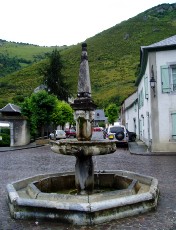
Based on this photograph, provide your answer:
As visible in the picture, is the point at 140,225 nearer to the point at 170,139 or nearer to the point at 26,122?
Answer: the point at 170,139

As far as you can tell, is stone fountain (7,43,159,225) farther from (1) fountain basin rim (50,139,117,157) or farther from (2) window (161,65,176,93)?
(2) window (161,65,176,93)

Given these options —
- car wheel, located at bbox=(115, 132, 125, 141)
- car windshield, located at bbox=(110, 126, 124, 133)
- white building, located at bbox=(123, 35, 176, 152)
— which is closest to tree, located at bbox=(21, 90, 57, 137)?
car windshield, located at bbox=(110, 126, 124, 133)

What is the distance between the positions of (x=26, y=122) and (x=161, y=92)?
17.0 m

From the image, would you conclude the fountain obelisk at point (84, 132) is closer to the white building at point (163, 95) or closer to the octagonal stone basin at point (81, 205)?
the octagonal stone basin at point (81, 205)

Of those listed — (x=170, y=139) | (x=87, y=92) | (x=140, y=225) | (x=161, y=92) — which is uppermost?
(x=161, y=92)

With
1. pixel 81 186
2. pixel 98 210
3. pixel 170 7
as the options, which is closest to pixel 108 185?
pixel 81 186

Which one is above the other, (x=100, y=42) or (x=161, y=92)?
(x=100, y=42)

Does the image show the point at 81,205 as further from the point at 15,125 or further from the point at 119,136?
the point at 15,125

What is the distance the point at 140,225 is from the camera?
235 inches

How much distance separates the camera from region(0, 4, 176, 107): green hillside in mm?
101062

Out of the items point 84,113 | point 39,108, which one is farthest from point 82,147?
point 39,108

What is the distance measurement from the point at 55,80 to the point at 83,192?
156ft

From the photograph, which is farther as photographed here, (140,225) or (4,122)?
(4,122)

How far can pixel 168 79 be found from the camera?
790 inches
